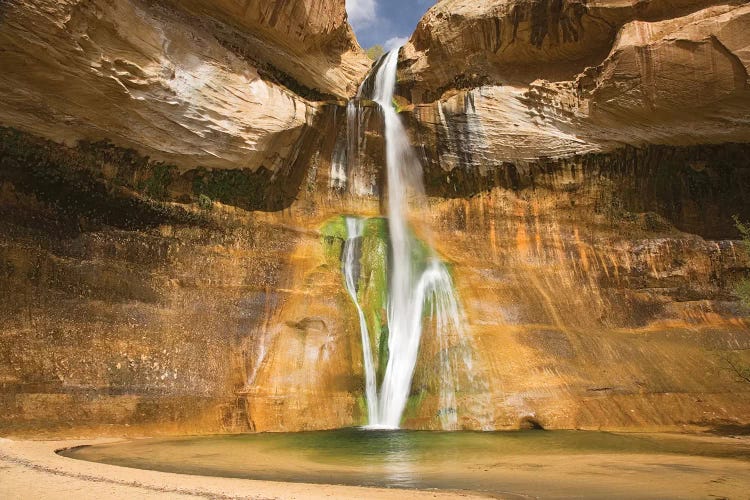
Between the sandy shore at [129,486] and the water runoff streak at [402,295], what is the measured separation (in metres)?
7.06

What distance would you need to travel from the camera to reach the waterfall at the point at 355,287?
540 inches

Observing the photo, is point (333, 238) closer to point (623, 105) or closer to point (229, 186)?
point (229, 186)

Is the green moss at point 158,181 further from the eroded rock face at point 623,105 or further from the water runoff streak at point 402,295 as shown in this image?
the eroded rock face at point 623,105

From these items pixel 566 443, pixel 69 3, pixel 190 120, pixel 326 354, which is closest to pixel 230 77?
pixel 190 120

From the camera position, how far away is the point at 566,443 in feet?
33.2

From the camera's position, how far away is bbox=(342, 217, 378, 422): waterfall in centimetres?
1371

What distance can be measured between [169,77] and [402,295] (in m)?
8.22

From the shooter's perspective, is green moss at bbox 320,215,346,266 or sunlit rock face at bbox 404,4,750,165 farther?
green moss at bbox 320,215,346,266

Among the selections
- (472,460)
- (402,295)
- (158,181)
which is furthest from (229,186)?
(472,460)

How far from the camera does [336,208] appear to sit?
1845 centimetres

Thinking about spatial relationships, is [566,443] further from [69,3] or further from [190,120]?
[69,3]

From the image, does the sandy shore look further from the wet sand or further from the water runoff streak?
the water runoff streak


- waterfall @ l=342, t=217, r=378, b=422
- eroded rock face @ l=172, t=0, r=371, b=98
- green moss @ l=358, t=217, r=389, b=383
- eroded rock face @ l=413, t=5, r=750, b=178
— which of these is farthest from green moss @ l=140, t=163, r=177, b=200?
eroded rock face @ l=413, t=5, r=750, b=178

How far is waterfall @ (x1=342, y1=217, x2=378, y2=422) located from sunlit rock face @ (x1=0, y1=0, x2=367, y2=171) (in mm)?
3067
